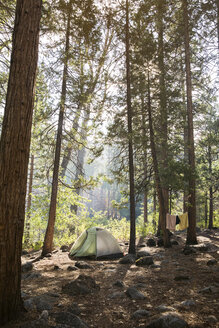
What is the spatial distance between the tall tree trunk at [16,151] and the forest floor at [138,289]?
51 centimetres

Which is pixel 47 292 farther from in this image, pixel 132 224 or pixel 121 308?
pixel 132 224

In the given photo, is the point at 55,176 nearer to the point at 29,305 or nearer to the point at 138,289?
the point at 138,289

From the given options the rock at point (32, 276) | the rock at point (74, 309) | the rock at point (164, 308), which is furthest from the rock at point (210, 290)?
the rock at point (32, 276)

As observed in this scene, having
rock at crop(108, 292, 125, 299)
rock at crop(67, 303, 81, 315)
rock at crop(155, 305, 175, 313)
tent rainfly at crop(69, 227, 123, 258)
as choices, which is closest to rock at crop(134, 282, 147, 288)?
rock at crop(108, 292, 125, 299)

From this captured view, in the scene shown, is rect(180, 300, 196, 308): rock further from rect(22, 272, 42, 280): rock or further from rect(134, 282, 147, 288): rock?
rect(22, 272, 42, 280): rock

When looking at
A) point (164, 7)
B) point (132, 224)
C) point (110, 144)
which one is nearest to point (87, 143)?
point (110, 144)

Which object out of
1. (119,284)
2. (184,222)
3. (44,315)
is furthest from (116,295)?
(184,222)

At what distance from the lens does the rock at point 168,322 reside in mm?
3182

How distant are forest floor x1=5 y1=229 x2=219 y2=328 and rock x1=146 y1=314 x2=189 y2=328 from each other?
0.43ft

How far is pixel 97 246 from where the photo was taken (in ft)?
31.3

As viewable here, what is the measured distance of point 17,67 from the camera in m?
3.71

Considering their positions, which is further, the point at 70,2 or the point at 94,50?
the point at 94,50

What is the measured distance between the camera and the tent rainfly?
30.9 ft

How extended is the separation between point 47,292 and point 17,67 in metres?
4.48
